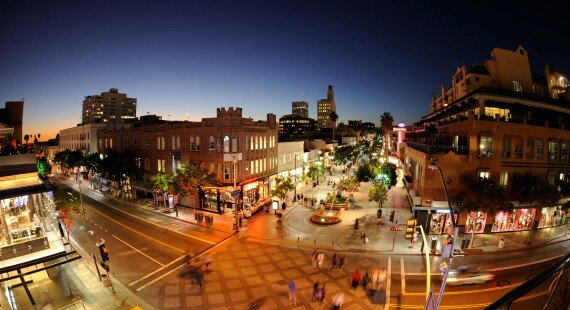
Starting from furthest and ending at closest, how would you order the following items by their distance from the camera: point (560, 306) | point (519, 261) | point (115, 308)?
point (519, 261)
point (115, 308)
point (560, 306)

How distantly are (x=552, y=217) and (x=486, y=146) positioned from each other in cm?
1376

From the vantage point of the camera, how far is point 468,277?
843 inches

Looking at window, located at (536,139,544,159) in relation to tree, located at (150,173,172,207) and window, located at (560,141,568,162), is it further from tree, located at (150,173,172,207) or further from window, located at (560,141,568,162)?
tree, located at (150,173,172,207)

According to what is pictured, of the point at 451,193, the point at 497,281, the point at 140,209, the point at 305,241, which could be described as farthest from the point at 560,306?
the point at 140,209

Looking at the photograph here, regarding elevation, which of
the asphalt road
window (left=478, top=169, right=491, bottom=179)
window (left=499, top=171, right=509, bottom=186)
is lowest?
the asphalt road

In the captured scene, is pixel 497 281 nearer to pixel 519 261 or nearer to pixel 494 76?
pixel 519 261

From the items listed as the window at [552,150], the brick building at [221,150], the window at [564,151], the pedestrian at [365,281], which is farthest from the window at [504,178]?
the brick building at [221,150]

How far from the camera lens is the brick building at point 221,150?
4141 centimetres

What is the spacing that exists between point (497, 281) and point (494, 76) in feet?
119

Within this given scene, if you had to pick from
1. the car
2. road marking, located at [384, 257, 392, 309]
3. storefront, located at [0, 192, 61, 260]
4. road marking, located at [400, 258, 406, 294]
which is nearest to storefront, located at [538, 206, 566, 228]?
the car

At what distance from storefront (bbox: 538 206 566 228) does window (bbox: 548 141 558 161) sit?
584cm

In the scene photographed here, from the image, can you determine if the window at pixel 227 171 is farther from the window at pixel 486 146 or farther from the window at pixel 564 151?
the window at pixel 564 151

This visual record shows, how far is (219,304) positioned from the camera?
1889cm

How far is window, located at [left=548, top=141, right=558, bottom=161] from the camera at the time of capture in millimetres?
33531
